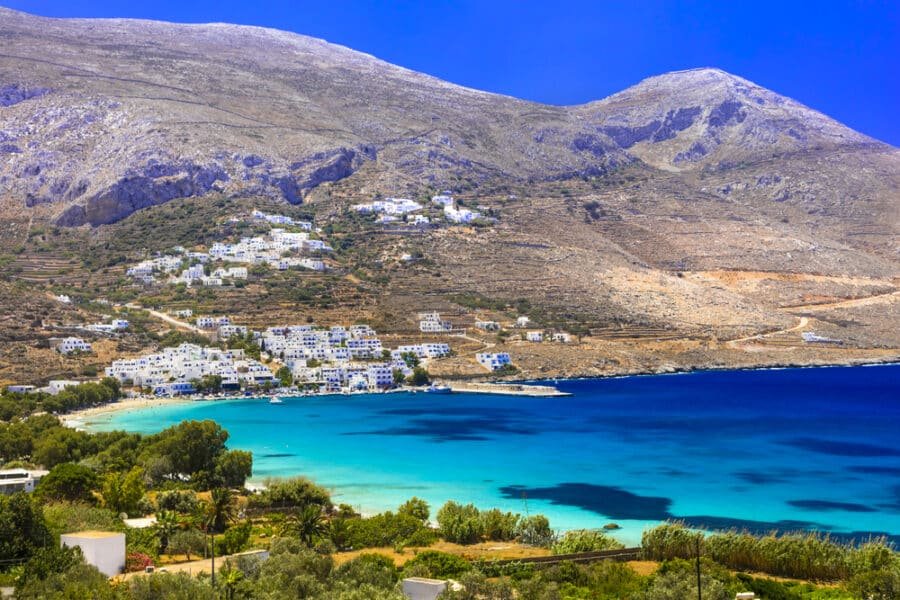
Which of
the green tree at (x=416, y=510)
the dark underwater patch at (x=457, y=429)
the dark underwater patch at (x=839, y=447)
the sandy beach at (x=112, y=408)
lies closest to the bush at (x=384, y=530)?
the green tree at (x=416, y=510)

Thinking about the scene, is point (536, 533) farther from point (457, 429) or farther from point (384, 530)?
point (457, 429)

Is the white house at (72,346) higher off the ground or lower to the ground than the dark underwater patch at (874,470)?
higher

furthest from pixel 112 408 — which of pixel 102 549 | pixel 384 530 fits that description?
pixel 102 549

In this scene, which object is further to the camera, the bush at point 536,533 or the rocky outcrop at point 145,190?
the rocky outcrop at point 145,190

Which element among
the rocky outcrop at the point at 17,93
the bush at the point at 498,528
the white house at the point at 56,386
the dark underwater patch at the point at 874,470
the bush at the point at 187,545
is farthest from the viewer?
the rocky outcrop at the point at 17,93

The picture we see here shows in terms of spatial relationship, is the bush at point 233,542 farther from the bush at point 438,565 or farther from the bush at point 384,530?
the bush at point 438,565

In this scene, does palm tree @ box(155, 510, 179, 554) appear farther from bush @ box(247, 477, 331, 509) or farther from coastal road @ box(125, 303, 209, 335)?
coastal road @ box(125, 303, 209, 335)
